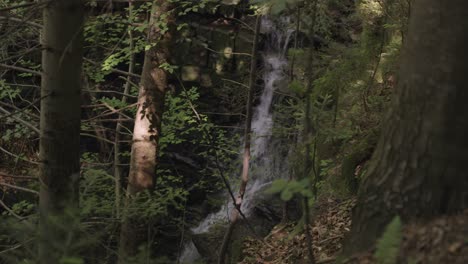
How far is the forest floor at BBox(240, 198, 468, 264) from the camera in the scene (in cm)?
289

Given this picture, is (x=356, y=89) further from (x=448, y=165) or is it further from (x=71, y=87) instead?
(x=71, y=87)

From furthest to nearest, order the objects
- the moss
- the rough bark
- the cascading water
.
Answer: the cascading water
the moss
the rough bark

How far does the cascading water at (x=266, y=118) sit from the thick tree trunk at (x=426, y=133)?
28.8ft

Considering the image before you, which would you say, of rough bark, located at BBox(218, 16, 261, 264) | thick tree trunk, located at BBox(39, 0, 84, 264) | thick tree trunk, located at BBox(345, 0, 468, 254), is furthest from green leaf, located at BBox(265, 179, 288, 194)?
rough bark, located at BBox(218, 16, 261, 264)

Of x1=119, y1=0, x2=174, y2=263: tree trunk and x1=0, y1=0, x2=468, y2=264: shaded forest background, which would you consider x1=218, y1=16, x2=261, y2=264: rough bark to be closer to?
x1=0, y1=0, x2=468, y2=264: shaded forest background

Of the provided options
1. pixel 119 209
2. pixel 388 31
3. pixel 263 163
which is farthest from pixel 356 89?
pixel 263 163

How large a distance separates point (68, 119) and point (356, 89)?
15.3 feet

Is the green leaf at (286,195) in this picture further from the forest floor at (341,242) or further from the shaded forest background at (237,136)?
the forest floor at (341,242)

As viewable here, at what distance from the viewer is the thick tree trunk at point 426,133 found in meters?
3.04

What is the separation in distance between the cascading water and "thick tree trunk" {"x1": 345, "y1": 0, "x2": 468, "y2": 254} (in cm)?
879

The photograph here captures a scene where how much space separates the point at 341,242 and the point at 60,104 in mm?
3211

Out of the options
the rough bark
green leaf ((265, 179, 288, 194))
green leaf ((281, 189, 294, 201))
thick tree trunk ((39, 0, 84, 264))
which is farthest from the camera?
the rough bark

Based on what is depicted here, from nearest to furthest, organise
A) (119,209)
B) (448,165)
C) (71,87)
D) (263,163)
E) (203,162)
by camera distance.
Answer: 1. (448,165)
2. (71,87)
3. (119,209)
4. (263,163)
5. (203,162)

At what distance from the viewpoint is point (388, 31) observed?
25.0 feet
